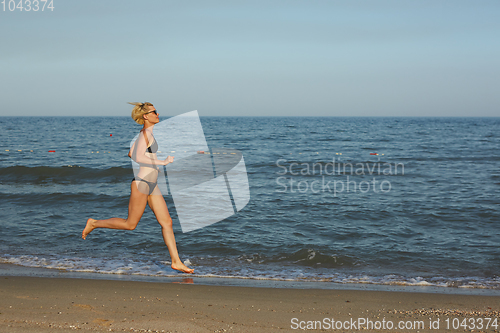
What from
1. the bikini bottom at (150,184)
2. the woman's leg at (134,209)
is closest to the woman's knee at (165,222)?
the woman's leg at (134,209)

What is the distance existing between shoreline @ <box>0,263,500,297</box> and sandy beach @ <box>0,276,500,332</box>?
1.06ft

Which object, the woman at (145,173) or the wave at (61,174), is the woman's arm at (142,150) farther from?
the wave at (61,174)

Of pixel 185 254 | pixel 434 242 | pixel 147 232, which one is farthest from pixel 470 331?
pixel 147 232

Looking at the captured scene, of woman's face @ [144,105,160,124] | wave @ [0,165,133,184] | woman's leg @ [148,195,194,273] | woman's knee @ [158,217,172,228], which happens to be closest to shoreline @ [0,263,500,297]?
woman's leg @ [148,195,194,273]

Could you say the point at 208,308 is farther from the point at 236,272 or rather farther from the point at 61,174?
the point at 61,174

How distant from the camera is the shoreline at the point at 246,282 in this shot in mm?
6074

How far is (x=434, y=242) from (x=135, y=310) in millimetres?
6639

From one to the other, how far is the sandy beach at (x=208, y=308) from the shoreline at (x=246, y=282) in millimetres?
323

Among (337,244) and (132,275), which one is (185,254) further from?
(337,244)

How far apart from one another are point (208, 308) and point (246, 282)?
Answer: 1527 mm

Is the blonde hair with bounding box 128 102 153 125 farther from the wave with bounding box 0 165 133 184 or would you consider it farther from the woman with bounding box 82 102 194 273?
the wave with bounding box 0 165 133 184

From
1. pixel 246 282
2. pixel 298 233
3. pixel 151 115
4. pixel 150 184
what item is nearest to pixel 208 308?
pixel 246 282

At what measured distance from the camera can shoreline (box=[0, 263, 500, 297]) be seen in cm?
607

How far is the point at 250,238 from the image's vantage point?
8703 mm
